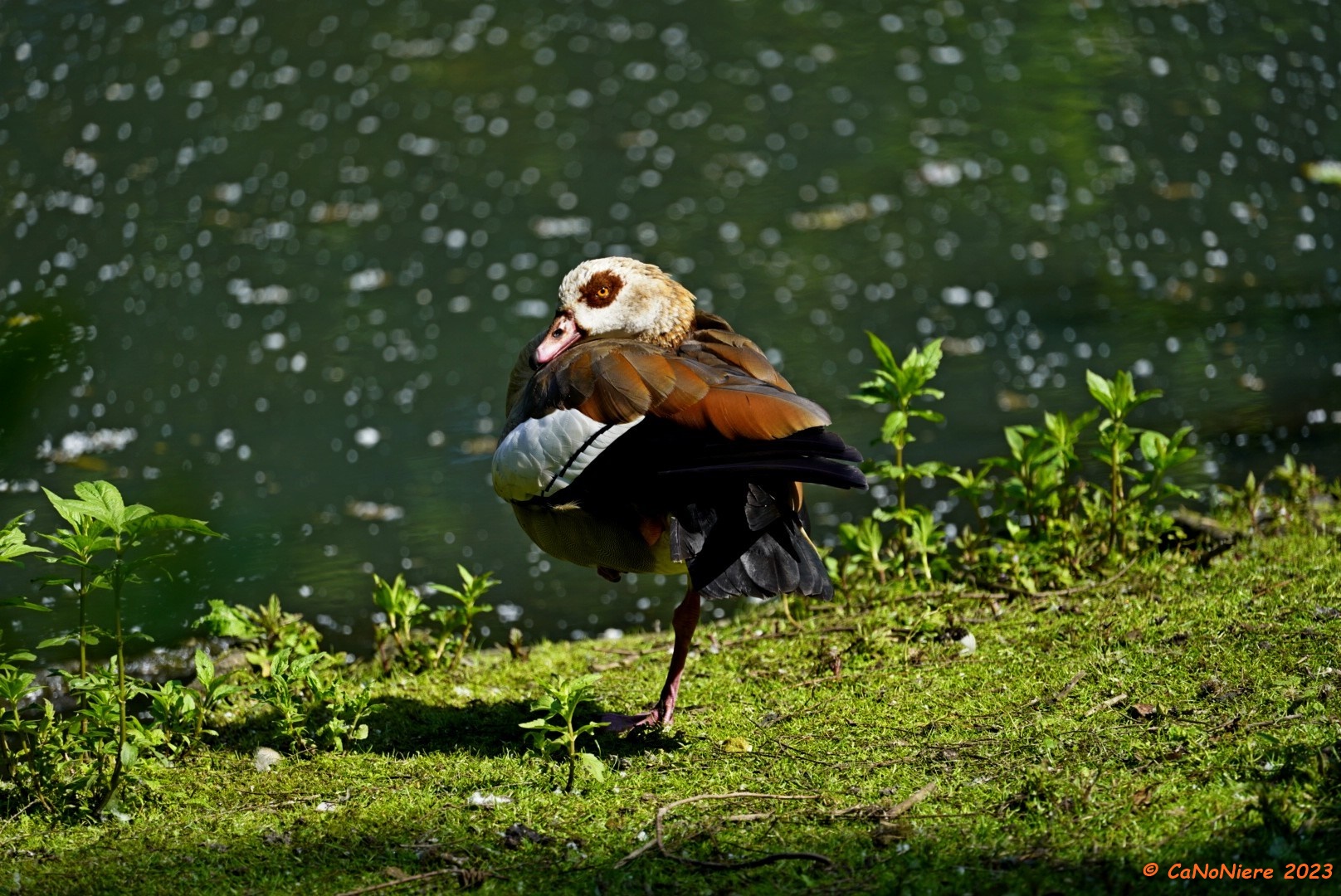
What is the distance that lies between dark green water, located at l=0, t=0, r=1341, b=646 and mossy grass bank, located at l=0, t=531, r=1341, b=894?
2.05m

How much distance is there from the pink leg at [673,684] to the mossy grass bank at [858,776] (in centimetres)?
10

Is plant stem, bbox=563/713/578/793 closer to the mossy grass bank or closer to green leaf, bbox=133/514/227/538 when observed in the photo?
the mossy grass bank

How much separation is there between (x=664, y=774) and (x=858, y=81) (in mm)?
10766

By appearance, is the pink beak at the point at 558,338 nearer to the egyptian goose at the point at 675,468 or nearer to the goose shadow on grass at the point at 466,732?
the egyptian goose at the point at 675,468

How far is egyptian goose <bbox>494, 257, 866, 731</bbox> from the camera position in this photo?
3.94 meters

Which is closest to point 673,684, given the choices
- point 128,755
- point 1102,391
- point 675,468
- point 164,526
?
point 675,468

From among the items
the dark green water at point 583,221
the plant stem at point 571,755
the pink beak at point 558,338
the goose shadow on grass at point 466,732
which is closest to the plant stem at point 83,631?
the goose shadow on grass at point 466,732

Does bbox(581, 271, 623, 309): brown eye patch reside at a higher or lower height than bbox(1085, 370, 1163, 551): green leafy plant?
higher

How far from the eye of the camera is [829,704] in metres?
4.48

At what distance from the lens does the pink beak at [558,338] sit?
5.05m

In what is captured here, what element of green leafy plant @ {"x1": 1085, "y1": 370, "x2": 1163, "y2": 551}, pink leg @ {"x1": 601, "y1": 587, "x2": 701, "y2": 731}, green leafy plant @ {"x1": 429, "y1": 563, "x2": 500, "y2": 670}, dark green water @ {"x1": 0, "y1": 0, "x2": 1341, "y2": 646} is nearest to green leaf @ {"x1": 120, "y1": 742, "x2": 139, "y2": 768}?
pink leg @ {"x1": 601, "y1": 587, "x2": 701, "y2": 731}

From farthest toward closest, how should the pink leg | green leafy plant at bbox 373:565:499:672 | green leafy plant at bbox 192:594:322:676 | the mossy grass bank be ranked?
green leafy plant at bbox 373:565:499:672 → green leafy plant at bbox 192:594:322:676 → the pink leg → the mossy grass bank

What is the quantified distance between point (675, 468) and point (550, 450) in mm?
503

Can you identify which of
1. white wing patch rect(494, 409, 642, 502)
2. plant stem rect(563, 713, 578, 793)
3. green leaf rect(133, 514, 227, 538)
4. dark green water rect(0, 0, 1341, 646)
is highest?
green leaf rect(133, 514, 227, 538)
